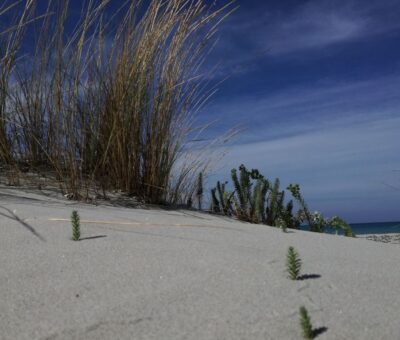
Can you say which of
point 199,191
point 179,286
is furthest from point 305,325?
point 199,191

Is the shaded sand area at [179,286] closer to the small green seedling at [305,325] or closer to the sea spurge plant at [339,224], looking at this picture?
the small green seedling at [305,325]

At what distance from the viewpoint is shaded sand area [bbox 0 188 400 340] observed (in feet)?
3.61

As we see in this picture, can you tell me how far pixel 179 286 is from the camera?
1.32m

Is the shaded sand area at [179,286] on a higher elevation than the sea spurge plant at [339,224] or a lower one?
lower

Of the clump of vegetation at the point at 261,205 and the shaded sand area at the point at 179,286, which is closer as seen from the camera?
the shaded sand area at the point at 179,286

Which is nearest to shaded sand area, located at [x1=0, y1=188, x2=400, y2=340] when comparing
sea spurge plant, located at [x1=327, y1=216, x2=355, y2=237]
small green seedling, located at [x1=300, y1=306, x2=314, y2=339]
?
small green seedling, located at [x1=300, y1=306, x2=314, y2=339]

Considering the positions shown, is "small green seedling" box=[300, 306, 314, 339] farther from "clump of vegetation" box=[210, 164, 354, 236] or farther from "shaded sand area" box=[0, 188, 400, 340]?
"clump of vegetation" box=[210, 164, 354, 236]

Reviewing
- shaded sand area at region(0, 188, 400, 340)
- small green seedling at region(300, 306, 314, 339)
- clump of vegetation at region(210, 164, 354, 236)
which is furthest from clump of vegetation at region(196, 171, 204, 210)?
small green seedling at region(300, 306, 314, 339)

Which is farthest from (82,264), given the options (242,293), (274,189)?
(274,189)

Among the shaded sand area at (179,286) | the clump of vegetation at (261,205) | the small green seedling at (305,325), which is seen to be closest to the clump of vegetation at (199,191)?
the clump of vegetation at (261,205)

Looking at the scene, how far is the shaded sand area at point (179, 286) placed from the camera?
1.10 meters

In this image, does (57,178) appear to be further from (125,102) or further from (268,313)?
(268,313)

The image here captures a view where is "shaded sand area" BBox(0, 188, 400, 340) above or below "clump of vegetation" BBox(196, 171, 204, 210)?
below

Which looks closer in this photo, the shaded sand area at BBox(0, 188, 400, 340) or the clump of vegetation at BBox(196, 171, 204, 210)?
the shaded sand area at BBox(0, 188, 400, 340)
